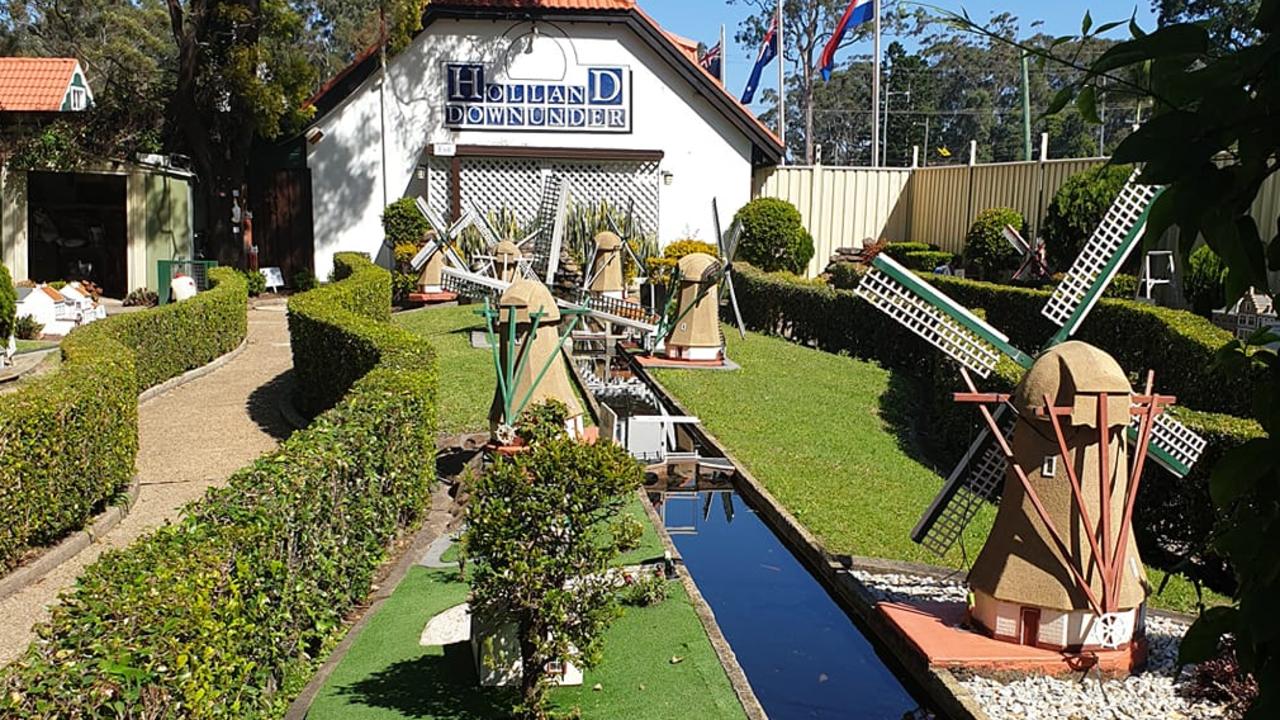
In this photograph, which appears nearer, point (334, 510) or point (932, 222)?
point (334, 510)

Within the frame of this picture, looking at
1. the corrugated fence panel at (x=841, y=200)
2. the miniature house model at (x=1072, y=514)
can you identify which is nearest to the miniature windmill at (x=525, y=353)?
the miniature house model at (x=1072, y=514)

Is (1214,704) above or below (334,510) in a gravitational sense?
below

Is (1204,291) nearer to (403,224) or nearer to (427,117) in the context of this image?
(403,224)

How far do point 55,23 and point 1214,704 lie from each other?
50242mm

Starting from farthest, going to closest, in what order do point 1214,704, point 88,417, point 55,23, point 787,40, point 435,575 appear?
point 787,40
point 55,23
point 88,417
point 435,575
point 1214,704

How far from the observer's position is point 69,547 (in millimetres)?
9234

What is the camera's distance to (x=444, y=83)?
26.8 metres

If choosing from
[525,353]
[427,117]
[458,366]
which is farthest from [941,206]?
[525,353]

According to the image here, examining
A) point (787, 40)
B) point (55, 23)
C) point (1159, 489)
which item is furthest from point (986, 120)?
point (1159, 489)

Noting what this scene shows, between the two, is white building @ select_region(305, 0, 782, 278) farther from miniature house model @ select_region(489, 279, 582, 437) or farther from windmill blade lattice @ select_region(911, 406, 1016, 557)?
windmill blade lattice @ select_region(911, 406, 1016, 557)

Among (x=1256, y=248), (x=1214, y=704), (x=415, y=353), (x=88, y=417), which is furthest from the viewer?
(x=415, y=353)

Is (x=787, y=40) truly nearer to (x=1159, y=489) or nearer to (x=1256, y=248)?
(x=1159, y=489)

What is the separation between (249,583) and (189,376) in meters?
12.0

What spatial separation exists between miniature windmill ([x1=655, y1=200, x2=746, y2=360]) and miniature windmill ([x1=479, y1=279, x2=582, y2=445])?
22.1 feet
